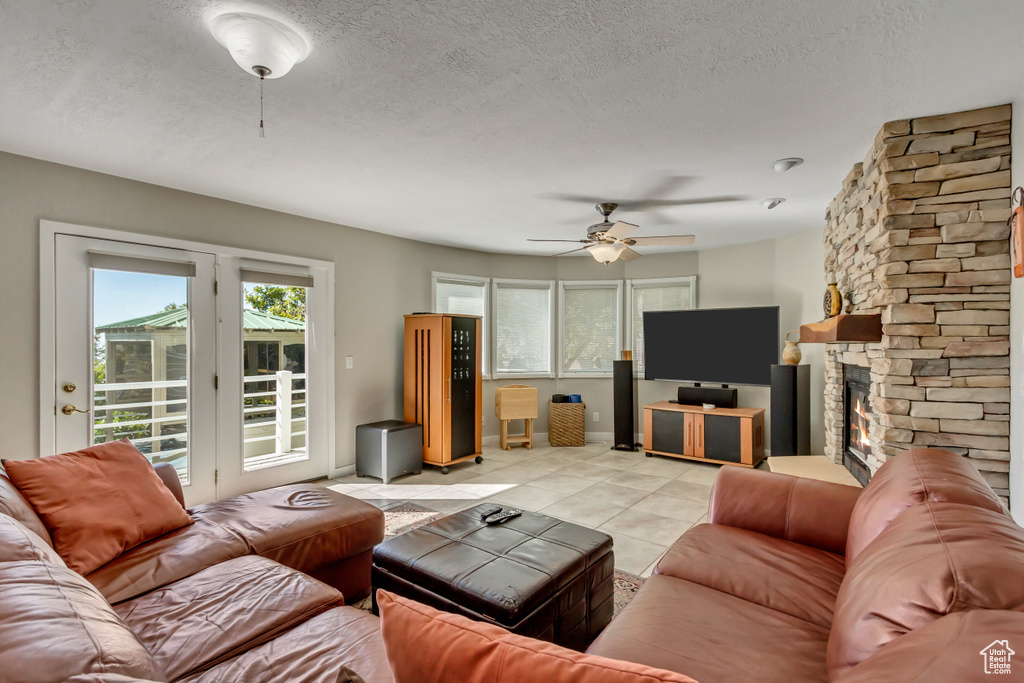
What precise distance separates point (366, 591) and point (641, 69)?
2.74 metres

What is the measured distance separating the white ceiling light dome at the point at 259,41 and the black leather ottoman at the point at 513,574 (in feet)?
6.49

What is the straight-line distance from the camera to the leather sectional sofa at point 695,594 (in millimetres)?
784

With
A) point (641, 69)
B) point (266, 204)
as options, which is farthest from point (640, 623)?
point (266, 204)

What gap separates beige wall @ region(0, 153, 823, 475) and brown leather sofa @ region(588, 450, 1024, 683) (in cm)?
336

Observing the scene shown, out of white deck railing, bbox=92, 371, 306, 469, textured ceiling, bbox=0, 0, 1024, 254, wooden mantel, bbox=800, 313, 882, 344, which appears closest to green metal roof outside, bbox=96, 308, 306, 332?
white deck railing, bbox=92, 371, 306, 469

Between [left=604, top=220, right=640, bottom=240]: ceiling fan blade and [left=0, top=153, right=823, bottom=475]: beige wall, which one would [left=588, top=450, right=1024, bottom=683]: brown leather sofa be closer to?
[left=604, top=220, right=640, bottom=240]: ceiling fan blade

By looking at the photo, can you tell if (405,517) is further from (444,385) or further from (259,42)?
(259,42)

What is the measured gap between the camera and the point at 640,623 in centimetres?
144

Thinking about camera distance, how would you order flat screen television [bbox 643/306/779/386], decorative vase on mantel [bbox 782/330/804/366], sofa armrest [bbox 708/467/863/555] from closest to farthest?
sofa armrest [bbox 708/467/863/555] → decorative vase on mantel [bbox 782/330/804/366] → flat screen television [bbox 643/306/779/386]

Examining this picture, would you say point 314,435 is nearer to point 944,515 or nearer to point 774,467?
point 774,467

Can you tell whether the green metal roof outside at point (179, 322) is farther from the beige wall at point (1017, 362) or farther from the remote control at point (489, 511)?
the beige wall at point (1017, 362)

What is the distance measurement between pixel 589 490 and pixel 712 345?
2.39 m

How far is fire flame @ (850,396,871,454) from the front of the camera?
→ 3.32 meters

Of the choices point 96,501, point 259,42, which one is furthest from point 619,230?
point 96,501
